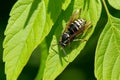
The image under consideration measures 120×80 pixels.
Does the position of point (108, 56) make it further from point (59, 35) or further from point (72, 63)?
point (72, 63)

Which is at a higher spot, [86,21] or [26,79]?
[86,21]

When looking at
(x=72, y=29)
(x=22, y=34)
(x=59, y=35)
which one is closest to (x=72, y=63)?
(x=72, y=29)

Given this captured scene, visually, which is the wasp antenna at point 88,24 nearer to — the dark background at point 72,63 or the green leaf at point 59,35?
the green leaf at point 59,35

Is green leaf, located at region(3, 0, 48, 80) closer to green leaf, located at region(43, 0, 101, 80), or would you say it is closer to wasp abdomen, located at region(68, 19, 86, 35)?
green leaf, located at region(43, 0, 101, 80)

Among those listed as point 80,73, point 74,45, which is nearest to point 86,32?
point 74,45

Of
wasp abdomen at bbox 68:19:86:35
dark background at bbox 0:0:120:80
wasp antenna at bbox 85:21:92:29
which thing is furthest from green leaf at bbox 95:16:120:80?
dark background at bbox 0:0:120:80

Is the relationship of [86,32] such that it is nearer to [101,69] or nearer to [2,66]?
[101,69]
